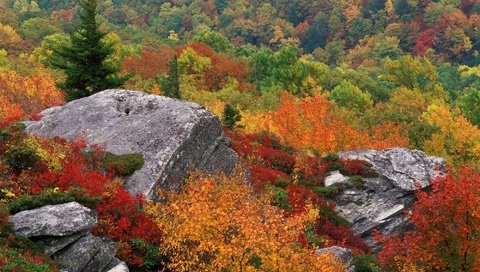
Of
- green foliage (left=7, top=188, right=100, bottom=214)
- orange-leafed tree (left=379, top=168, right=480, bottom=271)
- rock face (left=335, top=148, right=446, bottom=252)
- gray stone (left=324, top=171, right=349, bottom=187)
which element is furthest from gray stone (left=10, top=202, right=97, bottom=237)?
gray stone (left=324, top=171, right=349, bottom=187)

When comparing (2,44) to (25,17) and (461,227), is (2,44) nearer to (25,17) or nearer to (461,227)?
(25,17)

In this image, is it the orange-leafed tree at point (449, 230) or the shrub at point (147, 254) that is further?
the orange-leafed tree at point (449, 230)

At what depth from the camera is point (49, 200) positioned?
70.1 feet

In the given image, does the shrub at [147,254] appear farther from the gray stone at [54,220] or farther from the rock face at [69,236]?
the gray stone at [54,220]

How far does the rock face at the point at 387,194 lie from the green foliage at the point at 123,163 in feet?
54.7

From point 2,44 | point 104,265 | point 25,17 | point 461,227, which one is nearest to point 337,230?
point 461,227

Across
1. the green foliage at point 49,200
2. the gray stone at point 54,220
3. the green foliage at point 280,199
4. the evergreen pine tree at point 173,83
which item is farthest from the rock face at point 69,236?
the evergreen pine tree at point 173,83

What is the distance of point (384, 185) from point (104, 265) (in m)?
25.6

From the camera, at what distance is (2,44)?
325 ft

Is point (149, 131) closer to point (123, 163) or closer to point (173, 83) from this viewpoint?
point (123, 163)

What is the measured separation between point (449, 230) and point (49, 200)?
58.0ft

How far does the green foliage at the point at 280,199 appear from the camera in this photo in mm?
32625

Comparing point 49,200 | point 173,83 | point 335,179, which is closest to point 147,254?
point 49,200

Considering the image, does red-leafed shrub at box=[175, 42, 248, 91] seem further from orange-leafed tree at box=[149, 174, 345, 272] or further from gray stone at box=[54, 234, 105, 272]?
gray stone at box=[54, 234, 105, 272]
